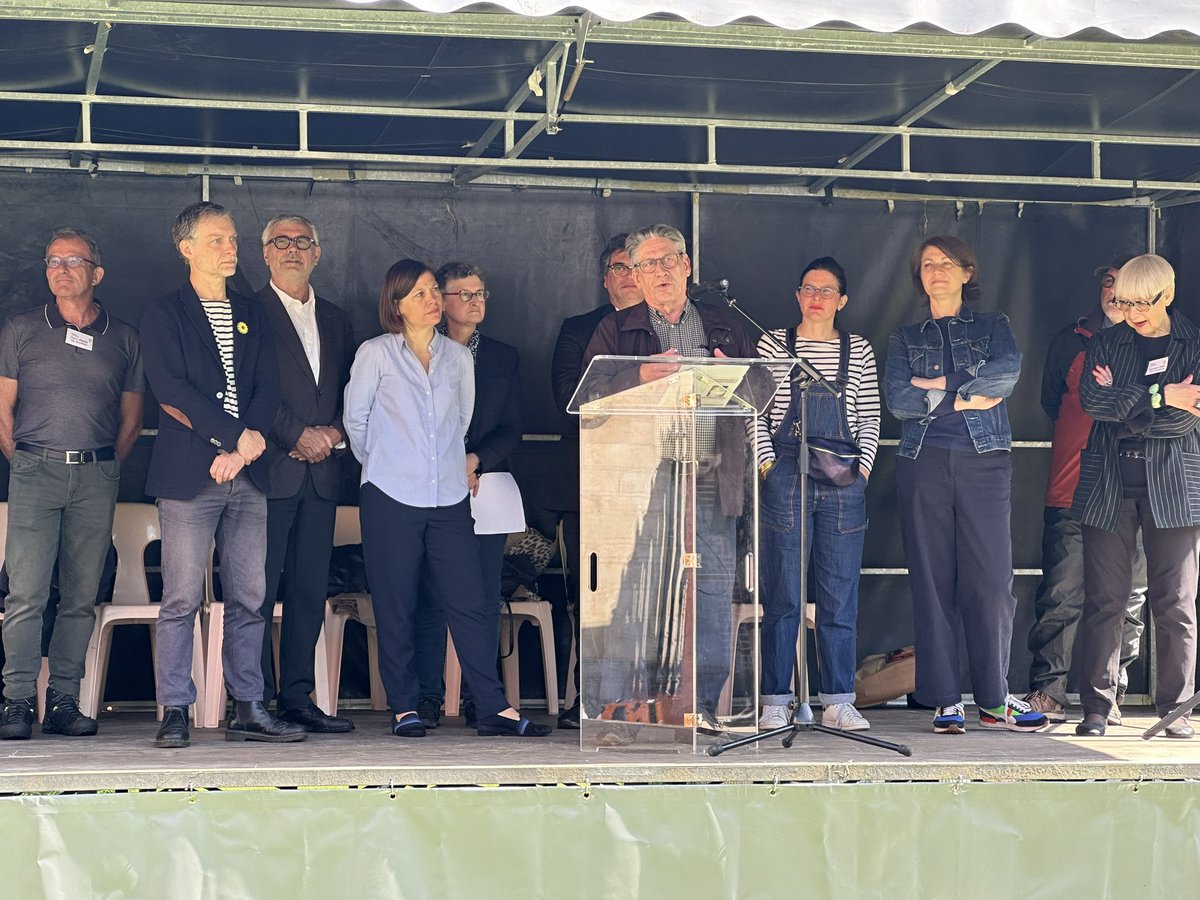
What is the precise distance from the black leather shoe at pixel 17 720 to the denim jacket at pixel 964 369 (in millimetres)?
3378

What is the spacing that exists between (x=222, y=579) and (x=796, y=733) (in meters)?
2.10

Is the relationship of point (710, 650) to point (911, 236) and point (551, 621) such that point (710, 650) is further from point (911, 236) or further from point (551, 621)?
point (911, 236)

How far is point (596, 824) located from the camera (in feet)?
15.6

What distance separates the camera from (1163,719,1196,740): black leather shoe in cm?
586

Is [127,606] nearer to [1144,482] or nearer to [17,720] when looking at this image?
[17,720]

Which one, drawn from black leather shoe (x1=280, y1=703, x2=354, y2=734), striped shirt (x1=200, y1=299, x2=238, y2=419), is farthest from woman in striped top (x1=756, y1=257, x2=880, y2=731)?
striped shirt (x1=200, y1=299, x2=238, y2=419)

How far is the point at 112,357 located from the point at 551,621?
7.08 ft

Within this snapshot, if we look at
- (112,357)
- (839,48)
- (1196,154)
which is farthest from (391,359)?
(1196,154)

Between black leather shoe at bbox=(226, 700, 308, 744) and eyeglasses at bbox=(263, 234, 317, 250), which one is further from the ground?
eyeglasses at bbox=(263, 234, 317, 250)

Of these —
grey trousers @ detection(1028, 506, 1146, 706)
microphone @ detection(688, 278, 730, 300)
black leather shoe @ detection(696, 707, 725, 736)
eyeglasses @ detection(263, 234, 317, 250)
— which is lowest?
black leather shoe @ detection(696, 707, 725, 736)

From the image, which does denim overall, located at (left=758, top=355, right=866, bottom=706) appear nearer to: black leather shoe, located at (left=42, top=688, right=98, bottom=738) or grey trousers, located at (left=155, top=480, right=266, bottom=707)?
grey trousers, located at (left=155, top=480, right=266, bottom=707)

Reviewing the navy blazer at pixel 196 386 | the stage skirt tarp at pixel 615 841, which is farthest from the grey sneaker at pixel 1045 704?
the navy blazer at pixel 196 386

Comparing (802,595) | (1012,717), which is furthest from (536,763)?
(1012,717)

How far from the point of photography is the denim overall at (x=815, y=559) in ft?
19.3
